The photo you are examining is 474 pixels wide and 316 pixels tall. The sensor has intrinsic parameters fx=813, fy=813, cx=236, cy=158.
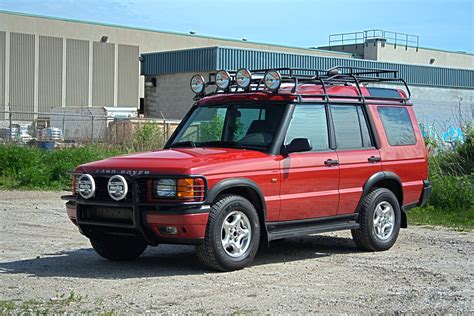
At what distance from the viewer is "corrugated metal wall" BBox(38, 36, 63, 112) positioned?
174 ft

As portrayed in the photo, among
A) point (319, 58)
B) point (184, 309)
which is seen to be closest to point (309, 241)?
point (184, 309)

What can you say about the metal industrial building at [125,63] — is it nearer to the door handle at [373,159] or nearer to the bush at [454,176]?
the bush at [454,176]

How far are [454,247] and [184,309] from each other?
224 inches

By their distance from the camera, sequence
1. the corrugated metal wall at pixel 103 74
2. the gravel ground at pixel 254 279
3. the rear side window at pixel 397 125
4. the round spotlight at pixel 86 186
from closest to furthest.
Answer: the gravel ground at pixel 254 279 → the round spotlight at pixel 86 186 → the rear side window at pixel 397 125 → the corrugated metal wall at pixel 103 74

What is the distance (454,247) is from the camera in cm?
1150

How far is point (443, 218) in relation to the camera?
49.9ft

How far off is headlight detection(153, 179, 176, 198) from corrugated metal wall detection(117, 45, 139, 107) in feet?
158

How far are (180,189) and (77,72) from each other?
4728cm

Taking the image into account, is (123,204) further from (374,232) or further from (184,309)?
(374,232)

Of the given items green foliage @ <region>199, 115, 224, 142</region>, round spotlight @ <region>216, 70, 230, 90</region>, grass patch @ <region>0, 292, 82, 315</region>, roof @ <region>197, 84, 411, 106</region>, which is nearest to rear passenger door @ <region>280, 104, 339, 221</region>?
roof @ <region>197, 84, 411, 106</region>

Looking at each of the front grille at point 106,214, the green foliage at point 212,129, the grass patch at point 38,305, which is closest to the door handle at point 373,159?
the green foliage at point 212,129

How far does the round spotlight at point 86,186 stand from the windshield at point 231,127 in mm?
1554

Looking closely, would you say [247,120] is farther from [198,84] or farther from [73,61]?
[73,61]

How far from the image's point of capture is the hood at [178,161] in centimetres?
875
